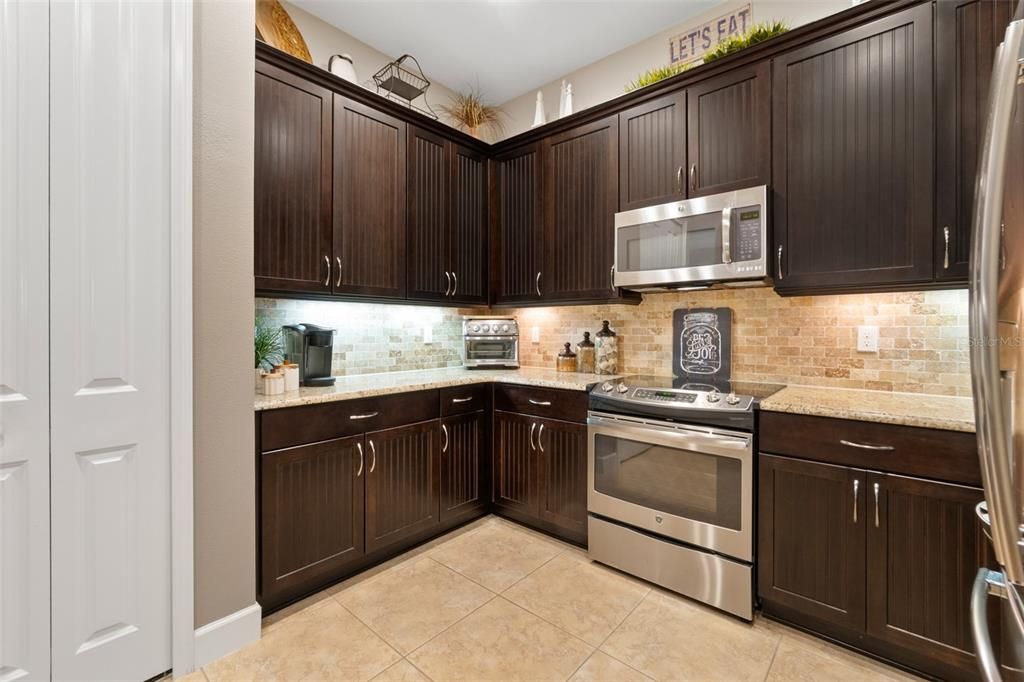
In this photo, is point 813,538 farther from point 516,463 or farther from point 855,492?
point 516,463

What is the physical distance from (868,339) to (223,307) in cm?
282

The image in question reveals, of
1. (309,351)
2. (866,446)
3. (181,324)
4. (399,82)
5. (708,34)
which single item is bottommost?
(866,446)

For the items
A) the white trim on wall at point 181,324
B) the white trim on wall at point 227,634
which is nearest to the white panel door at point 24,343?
the white trim on wall at point 181,324

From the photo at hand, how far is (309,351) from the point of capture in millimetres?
2373

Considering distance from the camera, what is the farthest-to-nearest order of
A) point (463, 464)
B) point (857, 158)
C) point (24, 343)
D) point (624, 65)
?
point (624, 65)
point (463, 464)
point (857, 158)
point (24, 343)

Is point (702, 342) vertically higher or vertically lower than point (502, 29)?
lower

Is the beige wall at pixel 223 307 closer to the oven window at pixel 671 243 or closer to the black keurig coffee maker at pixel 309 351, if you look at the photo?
the black keurig coffee maker at pixel 309 351

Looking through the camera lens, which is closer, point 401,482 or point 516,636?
point 516,636

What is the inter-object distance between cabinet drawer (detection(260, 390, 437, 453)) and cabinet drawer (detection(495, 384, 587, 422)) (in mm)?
464

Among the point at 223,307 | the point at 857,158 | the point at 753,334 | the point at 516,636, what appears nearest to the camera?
the point at 223,307

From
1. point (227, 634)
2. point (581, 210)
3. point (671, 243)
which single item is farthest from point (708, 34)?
point (227, 634)

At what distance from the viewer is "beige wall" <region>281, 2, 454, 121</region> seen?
2.75 meters

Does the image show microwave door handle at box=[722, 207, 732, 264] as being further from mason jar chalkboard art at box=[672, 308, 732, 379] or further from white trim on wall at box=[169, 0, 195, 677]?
white trim on wall at box=[169, 0, 195, 677]

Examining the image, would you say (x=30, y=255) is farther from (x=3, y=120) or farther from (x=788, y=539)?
(x=788, y=539)
